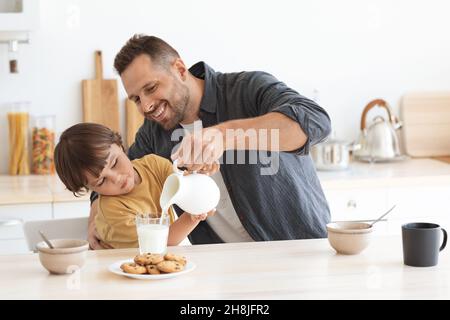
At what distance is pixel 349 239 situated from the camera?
2047 mm

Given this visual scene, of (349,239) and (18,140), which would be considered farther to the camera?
(18,140)

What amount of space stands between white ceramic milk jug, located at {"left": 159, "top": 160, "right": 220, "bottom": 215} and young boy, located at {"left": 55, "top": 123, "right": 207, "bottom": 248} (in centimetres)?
A: 22

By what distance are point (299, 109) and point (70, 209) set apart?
4.84ft

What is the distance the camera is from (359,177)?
141 inches

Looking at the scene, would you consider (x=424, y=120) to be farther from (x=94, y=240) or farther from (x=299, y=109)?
(x=94, y=240)

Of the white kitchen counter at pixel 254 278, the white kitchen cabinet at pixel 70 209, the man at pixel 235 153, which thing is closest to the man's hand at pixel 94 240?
the man at pixel 235 153

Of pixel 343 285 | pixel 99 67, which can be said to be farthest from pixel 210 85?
pixel 99 67

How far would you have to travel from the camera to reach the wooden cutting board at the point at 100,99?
12.6ft

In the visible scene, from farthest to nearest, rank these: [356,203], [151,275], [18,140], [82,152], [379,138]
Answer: [379,138]
[18,140]
[356,203]
[82,152]
[151,275]

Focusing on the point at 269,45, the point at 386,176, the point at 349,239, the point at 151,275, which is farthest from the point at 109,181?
the point at 269,45

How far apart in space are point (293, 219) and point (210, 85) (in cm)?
52

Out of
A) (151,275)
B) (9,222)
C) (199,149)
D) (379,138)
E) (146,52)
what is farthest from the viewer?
(379,138)

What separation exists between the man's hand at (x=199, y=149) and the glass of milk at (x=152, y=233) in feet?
0.54

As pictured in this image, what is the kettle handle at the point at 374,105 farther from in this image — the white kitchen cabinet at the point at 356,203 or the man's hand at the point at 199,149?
the man's hand at the point at 199,149
